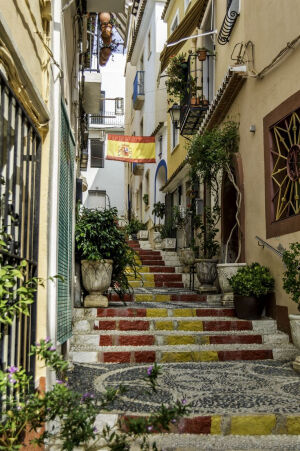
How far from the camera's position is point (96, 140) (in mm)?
31219

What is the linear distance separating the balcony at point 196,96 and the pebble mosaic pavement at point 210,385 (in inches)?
290

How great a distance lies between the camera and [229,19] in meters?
10.6

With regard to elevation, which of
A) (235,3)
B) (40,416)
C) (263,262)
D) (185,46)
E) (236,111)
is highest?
(185,46)

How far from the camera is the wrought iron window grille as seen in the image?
10.2 meters

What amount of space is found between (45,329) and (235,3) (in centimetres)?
877

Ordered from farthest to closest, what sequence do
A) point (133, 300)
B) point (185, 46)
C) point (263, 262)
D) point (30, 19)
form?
point (185, 46) → point (133, 300) → point (263, 262) → point (30, 19)

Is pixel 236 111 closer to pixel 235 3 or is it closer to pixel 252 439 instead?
pixel 235 3

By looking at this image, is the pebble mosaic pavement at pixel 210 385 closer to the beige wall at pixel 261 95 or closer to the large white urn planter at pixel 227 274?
the beige wall at pixel 261 95

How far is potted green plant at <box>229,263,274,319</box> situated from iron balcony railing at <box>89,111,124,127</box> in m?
24.7

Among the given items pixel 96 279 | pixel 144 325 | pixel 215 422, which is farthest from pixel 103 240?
pixel 215 422

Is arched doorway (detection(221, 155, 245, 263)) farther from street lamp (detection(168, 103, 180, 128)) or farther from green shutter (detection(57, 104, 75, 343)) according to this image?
green shutter (detection(57, 104, 75, 343))

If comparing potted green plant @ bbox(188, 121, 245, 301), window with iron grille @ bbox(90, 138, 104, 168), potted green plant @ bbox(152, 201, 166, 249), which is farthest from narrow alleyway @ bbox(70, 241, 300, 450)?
window with iron grille @ bbox(90, 138, 104, 168)

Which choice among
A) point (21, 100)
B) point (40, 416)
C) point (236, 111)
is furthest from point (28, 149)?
point (236, 111)

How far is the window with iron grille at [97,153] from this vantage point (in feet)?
100
